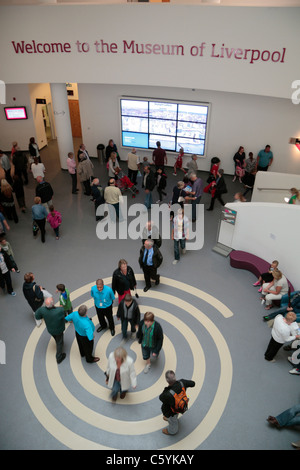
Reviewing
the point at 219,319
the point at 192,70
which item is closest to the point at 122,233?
the point at 219,319

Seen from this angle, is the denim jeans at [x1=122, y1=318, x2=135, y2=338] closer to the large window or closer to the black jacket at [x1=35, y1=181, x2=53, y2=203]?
the black jacket at [x1=35, y1=181, x2=53, y2=203]

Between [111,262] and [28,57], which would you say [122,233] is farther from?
[28,57]

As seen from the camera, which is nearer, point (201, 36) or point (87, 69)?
point (201, 36)

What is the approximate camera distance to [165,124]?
46.2ft

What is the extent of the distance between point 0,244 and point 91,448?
4.71 m

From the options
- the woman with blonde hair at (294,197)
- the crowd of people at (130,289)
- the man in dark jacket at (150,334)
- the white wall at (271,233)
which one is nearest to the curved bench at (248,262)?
the white wall at (271,233)

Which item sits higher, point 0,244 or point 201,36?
point 201,36

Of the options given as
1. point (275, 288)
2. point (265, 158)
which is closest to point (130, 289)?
point (275, 288)

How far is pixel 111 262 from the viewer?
974 centimetres

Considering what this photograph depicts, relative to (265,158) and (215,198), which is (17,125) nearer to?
(215,198)

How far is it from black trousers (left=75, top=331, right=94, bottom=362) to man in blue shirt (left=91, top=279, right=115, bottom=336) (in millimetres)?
675

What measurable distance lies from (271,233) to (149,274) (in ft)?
10.5

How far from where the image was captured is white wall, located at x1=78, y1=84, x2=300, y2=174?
12.7 meters

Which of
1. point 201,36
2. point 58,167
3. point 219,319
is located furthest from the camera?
point 58,167
